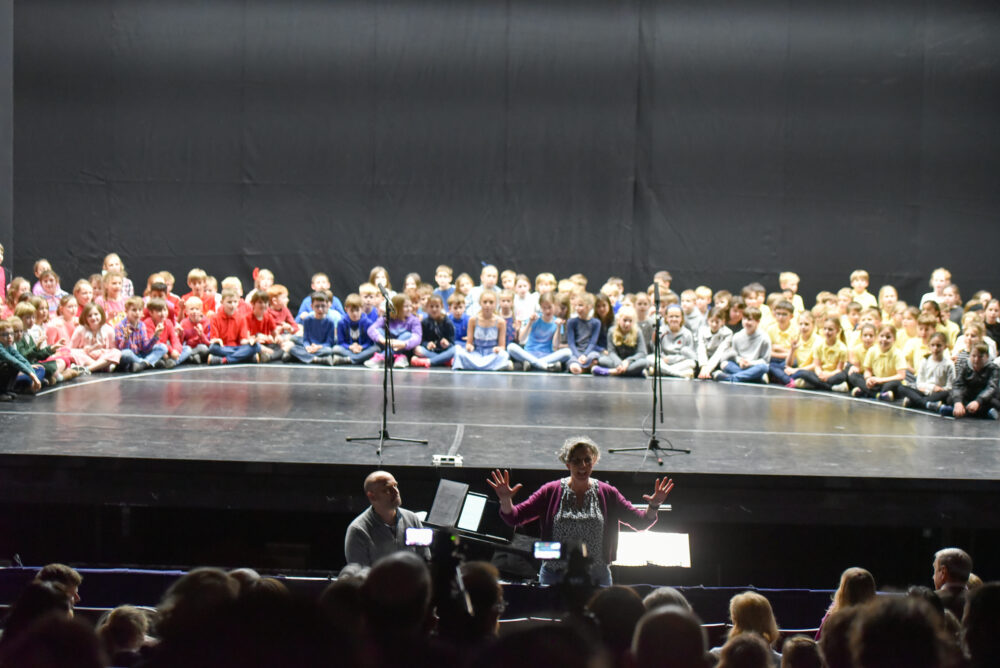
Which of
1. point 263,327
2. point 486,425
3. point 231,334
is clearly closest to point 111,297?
point 231,334

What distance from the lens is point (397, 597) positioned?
101 inches

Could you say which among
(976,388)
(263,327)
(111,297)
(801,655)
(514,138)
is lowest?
(801,655)

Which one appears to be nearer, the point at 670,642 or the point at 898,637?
the point at 898,637

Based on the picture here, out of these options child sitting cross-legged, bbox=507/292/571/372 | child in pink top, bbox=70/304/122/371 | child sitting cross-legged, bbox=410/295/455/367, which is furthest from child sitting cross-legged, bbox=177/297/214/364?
child sitting cross-legged, bbox=507/292/571/372

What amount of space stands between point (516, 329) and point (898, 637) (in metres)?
10.5

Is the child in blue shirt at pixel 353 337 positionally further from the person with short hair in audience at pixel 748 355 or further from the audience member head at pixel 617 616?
the audience member head at pixel 617 616

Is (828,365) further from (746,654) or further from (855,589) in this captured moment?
(746,654)

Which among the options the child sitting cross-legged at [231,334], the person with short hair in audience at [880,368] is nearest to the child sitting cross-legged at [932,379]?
the person with short hair in audience at [880,368]

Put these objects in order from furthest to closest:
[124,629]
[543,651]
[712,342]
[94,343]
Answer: [712,342] → [94,343] → [124,629] → [543,651]

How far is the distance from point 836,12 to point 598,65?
3524 mm

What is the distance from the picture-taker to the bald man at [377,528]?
5219mm

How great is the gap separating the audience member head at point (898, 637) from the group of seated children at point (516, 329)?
8448 millimetres

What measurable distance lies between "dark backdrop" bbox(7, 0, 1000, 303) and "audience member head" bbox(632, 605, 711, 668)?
13018 mm

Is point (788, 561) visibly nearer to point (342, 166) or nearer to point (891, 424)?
point (891, 424)
